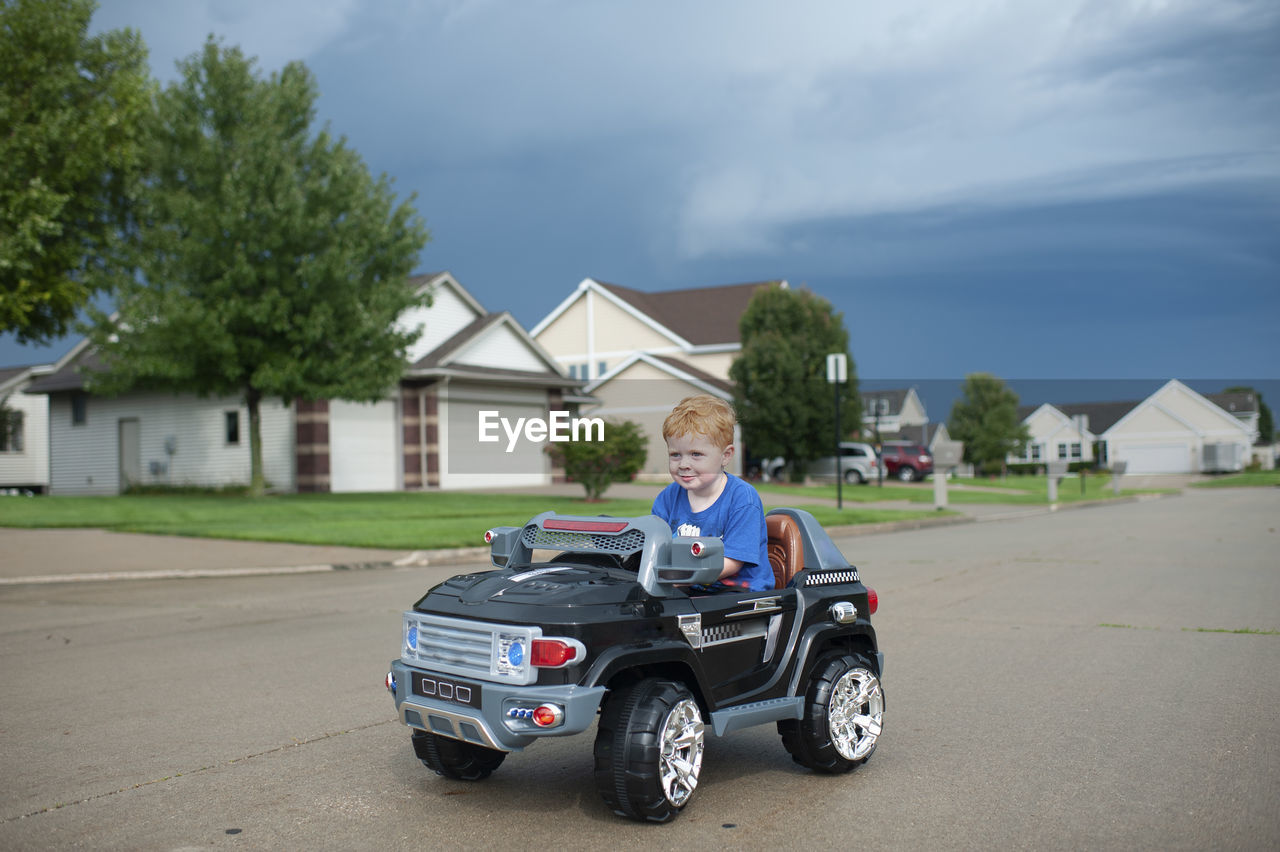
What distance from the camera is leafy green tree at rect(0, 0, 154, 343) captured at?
23.1 m

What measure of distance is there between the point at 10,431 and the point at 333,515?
97.5ft

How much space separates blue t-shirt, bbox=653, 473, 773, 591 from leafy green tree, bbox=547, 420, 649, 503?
22.4 meters

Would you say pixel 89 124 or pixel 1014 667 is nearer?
pixel 1014 667

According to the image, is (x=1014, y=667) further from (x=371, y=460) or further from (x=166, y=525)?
(x=371, y=460)

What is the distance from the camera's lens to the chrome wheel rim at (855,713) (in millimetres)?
5027

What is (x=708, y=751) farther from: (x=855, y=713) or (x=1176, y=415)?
(x=1176, y=415)

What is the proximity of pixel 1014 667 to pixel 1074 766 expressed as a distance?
2.62 m

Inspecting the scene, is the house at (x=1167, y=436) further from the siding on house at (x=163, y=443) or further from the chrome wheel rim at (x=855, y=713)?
the chrome wheel rim at (x=855, y=713)

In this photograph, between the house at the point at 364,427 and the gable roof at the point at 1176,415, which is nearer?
the house at the point at 364,427

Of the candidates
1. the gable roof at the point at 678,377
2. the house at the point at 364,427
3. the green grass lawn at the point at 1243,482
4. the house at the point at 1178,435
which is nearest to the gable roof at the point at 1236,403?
the house at the point at 1178,435

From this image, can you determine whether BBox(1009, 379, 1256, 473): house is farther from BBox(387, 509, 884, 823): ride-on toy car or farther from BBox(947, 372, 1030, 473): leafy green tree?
BBox(387, 509, 884, 823): ride-on toy car

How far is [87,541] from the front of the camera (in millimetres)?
16906

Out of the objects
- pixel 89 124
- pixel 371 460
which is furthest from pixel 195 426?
pixel 89 124

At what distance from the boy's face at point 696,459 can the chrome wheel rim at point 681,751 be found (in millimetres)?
1003
